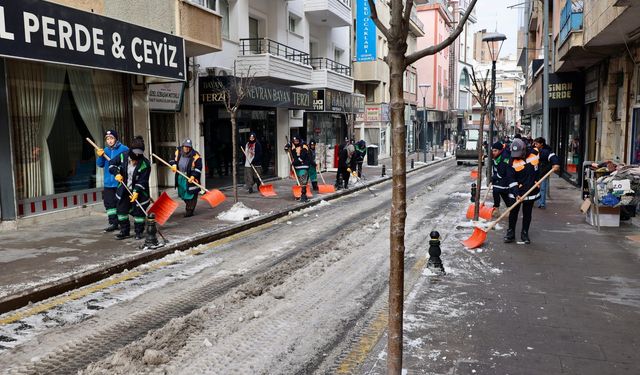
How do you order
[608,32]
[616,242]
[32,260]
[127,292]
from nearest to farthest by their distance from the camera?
[127,292] < [32,260] < [616,242] < [608,32]

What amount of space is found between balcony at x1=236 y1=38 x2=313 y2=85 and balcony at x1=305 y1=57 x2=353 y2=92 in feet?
5.96

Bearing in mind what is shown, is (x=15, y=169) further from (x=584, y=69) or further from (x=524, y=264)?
(x=584, y=69)

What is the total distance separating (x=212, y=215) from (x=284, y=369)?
8.09 meters

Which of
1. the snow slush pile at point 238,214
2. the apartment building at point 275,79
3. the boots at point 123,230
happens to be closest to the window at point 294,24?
the apartment building at point 275,79

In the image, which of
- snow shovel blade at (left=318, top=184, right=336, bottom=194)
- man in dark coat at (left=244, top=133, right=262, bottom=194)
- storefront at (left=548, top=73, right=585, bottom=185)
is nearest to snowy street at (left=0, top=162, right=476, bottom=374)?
man in dark coat at (left=244, top=133, right=262, bottom=194)

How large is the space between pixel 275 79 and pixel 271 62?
1320 millimetres

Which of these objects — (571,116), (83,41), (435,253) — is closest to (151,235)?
(83,41)

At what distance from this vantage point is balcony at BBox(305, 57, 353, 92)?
79.8 ft

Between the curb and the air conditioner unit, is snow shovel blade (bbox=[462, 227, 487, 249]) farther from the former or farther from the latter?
the air conditioner unit

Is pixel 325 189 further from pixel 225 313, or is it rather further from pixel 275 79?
pixel 225 313

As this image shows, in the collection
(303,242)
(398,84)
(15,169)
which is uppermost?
(398,84)

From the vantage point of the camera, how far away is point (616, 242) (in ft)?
29.7

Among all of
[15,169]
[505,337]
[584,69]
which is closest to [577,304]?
[505,337]

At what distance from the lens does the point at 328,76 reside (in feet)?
80.7
